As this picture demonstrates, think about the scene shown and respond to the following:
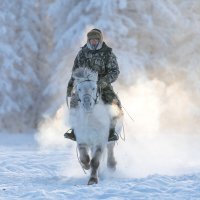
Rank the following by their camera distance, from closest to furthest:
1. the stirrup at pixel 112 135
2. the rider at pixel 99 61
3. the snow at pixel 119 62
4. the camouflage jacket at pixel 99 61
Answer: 1. the stirrup at pixel 112 135
2. the rider at pixel 99 61
3. the camouflage jacket at pixel 99 61
4. the snow at pixel 119 62

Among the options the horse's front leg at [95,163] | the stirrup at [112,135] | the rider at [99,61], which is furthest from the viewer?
the rider at [99,61]

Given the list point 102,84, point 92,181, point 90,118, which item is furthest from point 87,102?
point 92,181

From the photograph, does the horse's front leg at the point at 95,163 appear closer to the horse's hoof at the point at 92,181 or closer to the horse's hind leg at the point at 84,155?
the horse's hoof at the point at 92,181

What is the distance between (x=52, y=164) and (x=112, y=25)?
1363 centimetres

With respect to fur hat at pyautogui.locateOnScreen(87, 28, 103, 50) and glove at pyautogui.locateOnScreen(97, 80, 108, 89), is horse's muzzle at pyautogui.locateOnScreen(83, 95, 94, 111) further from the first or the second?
fur hat at pyautogui.locateOnScreen(87, 28, 103, 50)

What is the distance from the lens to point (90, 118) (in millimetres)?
8922

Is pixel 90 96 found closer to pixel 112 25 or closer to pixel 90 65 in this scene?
pixel 90 65

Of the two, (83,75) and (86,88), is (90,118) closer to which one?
(86,88)

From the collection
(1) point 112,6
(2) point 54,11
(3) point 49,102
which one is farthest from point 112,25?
(3) point 49,102

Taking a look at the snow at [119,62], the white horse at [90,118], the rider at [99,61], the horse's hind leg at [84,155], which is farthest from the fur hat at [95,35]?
the snow at [119,62]

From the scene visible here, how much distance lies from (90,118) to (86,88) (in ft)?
1.79

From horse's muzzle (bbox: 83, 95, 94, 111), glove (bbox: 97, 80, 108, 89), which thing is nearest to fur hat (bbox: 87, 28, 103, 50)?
glove (bbox: 97, 80, 108, 89)

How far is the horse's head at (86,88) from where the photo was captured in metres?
8.59

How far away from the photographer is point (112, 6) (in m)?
25.7
